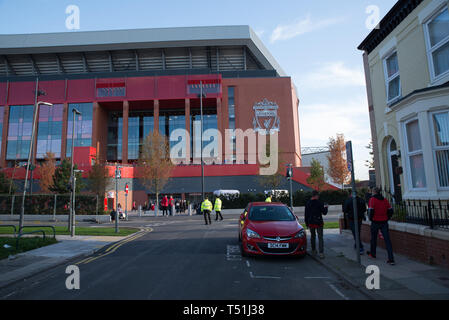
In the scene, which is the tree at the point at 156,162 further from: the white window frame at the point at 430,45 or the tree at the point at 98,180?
the white window frame at the point at 430,45

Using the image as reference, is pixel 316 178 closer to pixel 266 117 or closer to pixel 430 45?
pixel 266 117

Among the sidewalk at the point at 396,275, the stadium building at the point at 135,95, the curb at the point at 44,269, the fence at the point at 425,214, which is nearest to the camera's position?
the sidewalk at the point at 396,275

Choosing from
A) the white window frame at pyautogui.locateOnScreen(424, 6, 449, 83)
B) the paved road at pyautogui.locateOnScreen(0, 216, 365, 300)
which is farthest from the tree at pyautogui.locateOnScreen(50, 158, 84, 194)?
the white window frame at pyautogui.locateOnScreen(424, 6, 449, 83)

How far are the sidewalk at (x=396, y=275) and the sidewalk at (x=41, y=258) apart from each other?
7024 mm

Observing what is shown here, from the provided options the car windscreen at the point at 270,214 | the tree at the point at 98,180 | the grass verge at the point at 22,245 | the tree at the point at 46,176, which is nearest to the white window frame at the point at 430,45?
the car windscreen at the point at 270,214

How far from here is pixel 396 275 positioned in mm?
5891

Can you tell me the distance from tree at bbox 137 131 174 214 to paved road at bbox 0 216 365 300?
1031 inches

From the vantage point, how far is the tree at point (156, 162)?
3473 cm

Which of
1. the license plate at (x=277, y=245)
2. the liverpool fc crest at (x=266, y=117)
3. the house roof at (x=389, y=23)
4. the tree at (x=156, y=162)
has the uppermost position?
the liverpool fc crest at (x=266, y=117)

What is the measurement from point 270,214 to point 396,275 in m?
3.63

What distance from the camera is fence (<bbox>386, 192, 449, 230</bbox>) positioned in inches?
258

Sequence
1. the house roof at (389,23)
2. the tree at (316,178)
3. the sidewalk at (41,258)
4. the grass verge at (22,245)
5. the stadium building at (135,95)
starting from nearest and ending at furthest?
1. the sidewalk at (41,258)
2. the grass verge at (22,245)
3. the house roof at (389,23)
4. the tree at (316,178)
5. the stadium building at (135,95)

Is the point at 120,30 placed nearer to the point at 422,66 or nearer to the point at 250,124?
the point at 250,124
